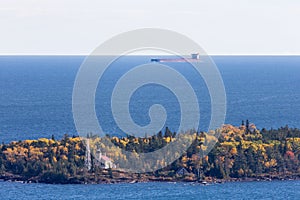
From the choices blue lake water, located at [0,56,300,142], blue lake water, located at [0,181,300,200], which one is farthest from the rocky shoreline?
blue lake water, located at [0,56,300,142]

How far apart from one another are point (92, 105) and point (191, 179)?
42.8m

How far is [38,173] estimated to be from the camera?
4550 cm

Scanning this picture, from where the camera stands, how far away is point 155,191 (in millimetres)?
42031

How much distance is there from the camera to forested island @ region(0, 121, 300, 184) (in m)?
44.9

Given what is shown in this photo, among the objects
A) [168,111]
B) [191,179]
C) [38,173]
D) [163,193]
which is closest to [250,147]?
[191,179]

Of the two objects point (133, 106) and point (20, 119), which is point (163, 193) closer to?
point (20, 119)

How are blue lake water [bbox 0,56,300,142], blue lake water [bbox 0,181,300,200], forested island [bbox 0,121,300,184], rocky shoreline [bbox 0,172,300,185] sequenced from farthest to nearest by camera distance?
1. blue lake water [bbox 0,56,300,142]
2. forested island [bbox 0,121,300,184]
3. rocky shoreline [bbox 0,172,300,185]
4. blue lake water [bbox 0,181,300,200]

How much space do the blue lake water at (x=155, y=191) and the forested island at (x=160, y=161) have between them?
102cm

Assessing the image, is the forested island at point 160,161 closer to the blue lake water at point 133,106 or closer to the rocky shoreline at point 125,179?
the rocky shoreline at point 125,179

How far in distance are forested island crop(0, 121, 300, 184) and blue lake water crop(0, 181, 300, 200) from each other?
102cm

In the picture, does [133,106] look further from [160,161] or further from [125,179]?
[125,179]

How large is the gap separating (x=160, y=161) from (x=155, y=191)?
12.8 feet

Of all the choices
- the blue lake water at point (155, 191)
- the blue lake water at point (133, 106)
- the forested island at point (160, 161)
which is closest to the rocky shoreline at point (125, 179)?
the forested island at point (160, 161)

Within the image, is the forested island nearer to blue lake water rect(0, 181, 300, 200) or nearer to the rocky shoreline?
the rocky shoreline
